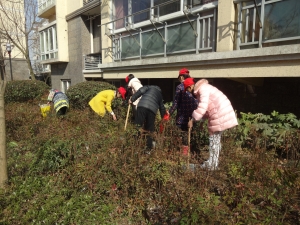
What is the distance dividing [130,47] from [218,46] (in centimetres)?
413

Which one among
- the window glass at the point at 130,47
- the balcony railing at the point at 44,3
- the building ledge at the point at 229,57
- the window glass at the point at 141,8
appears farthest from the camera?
the balcony railing at the point at 44,3

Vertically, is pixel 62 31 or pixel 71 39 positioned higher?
pixel 62 31

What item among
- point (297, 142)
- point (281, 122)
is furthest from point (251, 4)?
point (297, 142)

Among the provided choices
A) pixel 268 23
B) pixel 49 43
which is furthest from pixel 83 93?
pixel 49 43

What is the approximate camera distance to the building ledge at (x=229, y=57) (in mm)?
4354

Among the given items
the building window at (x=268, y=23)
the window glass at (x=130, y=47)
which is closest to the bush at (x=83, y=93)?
the window glass at (x=130, y=47)

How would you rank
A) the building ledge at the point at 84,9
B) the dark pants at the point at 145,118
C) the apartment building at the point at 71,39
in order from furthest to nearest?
the apartment building at the point at 71,39
the building ledge at the point at 84,9
the dark pants at the point at 145,118

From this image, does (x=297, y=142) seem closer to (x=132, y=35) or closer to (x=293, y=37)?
(x=293, y=37)

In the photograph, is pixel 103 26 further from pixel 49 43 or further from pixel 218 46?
pixel 49 43

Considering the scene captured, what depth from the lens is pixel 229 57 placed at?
17.3 ft

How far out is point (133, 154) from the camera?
10.7 ft

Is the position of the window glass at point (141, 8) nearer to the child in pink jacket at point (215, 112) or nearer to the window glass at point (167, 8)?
the window glass at point (167, 8)

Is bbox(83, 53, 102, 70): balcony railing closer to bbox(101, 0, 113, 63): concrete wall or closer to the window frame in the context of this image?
bbox(101, 0, 113, 63): concrete wall

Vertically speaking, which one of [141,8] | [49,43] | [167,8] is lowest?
[167,8]
